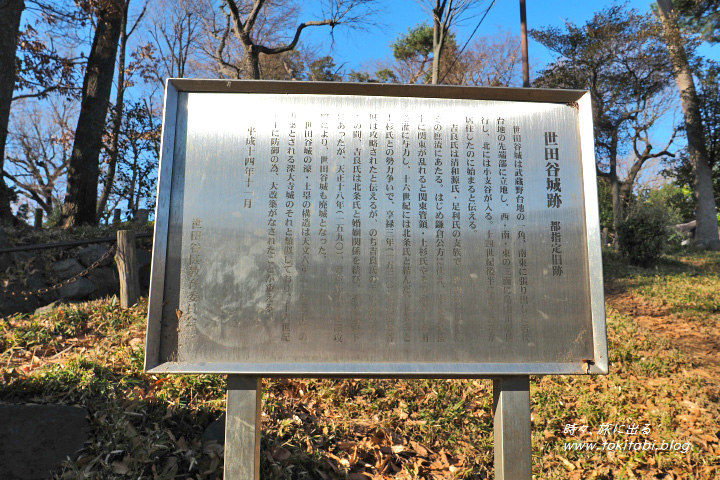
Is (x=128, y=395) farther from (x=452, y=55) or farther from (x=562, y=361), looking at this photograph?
(x=452, y=55)

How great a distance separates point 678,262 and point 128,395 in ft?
40.1

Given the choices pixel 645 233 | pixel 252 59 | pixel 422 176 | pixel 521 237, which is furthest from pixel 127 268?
pixel 645 233

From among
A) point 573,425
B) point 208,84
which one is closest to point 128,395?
point 208,84

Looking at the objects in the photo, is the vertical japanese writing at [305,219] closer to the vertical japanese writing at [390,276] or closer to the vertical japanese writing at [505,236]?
the vertical japanese writing at [390,276]

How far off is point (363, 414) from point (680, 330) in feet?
16.4

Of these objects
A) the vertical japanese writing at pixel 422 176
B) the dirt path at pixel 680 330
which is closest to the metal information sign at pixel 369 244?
the vertical japanese writing at pixel 422 176

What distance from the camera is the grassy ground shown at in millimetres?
3289

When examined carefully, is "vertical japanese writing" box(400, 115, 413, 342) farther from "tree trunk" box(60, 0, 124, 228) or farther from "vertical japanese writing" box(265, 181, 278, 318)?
"tree trunk" box(60, 0, 124, 228)

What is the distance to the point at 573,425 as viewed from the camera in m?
4.16

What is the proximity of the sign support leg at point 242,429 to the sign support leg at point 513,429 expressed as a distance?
57.4 inches

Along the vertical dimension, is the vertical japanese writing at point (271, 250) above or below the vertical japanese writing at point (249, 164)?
below

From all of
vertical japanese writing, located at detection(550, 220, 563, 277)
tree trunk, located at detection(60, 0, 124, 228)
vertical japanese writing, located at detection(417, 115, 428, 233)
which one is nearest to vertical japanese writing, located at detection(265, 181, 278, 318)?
vertical japanese writing, located at detection(417, 115, 428, 233)

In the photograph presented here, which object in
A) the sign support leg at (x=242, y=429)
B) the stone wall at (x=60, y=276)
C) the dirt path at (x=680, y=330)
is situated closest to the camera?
the sign support leg at (x=242, y=429)

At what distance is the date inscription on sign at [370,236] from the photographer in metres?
2.60
